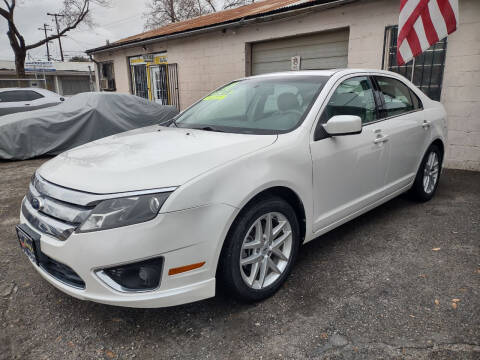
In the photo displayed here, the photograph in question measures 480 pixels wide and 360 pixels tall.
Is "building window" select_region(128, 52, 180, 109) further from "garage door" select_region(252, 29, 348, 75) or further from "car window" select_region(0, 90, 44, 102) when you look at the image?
"garage door" select_region(252, 29, 348, 75)

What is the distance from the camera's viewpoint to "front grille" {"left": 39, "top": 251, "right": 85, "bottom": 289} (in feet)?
6.43

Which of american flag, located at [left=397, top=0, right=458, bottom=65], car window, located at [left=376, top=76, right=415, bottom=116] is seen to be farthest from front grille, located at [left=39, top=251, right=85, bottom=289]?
american flag, located at [left=397, top=0, right=458, bottom=65]

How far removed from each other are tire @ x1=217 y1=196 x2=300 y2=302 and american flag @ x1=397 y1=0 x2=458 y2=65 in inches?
157

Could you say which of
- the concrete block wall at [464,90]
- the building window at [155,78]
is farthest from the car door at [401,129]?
the building window at [155,78]

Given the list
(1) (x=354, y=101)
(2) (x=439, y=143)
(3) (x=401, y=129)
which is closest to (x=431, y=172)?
(2) (x=439, y=143)

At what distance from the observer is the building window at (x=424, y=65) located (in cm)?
590

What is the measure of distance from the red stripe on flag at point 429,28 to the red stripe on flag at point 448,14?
0.16m

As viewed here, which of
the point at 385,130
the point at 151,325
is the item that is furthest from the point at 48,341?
the point at 385,130

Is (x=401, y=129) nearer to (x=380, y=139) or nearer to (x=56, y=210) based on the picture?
(x=380, y=139)

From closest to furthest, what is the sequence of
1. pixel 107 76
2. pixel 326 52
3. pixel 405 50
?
pixel 405 50
pixel 326 52
pixel 107 76

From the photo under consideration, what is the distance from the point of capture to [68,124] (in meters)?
7.62

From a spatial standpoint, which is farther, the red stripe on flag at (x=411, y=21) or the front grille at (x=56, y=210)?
the red stripe on flag at (x=411, y=21)

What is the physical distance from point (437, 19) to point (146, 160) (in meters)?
4.67

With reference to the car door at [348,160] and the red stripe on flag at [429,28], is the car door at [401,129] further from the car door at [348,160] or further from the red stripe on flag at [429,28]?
the red stripe on flag at [429,28]
